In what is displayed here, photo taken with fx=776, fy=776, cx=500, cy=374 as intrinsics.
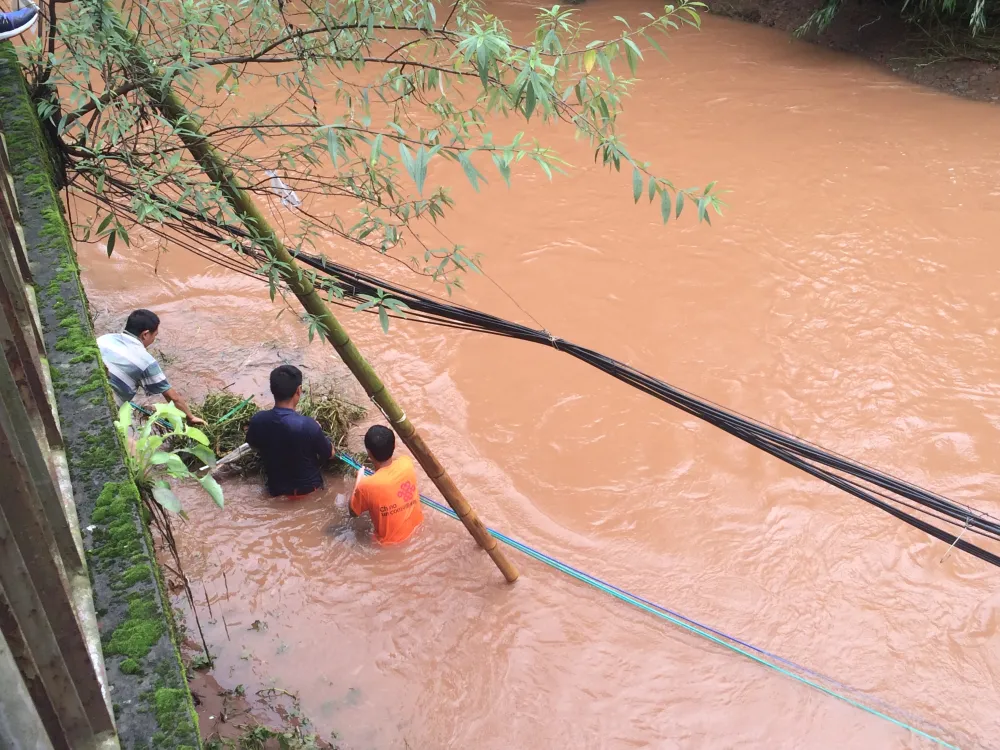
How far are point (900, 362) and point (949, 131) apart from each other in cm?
474

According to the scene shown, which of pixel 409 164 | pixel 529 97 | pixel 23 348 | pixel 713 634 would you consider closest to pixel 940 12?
pixel 713 634

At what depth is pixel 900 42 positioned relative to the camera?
36.2 ft

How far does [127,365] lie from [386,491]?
159 cm

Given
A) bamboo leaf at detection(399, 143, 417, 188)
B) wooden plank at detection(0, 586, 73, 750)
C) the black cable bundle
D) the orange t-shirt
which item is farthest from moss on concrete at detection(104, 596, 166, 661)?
the orange t-shirt

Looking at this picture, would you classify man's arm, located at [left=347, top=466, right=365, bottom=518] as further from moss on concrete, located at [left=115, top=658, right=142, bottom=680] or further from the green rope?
moss on concrete, located at [left=115, top=658, right=142, bottom=680]

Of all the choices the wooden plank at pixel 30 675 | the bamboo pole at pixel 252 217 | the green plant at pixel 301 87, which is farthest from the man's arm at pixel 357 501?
the wooden plank at pixel 30 675

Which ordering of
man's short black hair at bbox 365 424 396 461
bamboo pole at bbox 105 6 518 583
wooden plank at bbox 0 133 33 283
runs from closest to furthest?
1. wooden plank at bbox 0 133 33 283
2. bamboo pole at bbox 105 6 518 583
3. man's short black hair at bbox 365 424 396 461

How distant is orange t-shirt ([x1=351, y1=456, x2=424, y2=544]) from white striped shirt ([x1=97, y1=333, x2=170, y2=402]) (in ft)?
4.43

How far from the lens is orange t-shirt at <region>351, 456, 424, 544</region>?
4.38m

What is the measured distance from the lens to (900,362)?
6195mm

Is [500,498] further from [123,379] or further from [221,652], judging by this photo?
[123,379]

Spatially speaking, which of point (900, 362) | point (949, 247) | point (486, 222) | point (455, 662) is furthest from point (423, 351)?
point (949, 247)

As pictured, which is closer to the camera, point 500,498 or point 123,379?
point 123,379

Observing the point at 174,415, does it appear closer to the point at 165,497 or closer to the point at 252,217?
the point at 165,497
